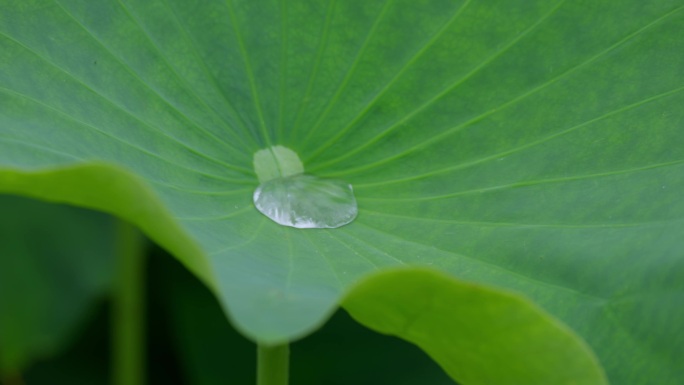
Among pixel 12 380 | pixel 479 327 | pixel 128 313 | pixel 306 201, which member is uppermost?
pixel 306 201

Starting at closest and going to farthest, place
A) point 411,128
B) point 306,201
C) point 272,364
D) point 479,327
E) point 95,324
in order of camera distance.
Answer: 1. point 479,327
2. point 272,364
3. point 306,201
4. point 411,128
5. point 95,324

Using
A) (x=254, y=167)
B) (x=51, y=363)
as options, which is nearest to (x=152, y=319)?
(x=51, y=363)

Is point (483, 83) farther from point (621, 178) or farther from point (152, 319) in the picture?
point (152, 319)

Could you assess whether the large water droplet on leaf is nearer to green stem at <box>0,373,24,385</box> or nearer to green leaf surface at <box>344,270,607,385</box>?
green leaf surface at <box>344,270,607,385</box>

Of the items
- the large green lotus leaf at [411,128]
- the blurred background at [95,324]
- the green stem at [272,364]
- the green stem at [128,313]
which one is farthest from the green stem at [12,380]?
the green stem at [272,364]

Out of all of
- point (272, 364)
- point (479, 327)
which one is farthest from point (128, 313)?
point (479, 327)

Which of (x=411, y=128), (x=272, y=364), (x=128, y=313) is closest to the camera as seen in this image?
(x=272, y=364)

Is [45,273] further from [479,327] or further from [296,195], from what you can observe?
[479,327]
